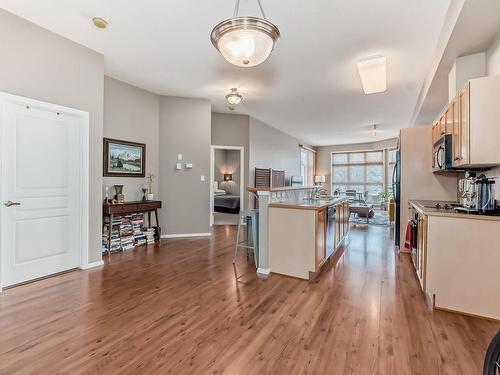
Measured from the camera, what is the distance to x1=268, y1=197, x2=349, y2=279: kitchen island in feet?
10.1

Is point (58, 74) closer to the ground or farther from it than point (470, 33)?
closer to the ground

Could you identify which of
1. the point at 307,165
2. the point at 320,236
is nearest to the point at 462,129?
the point at 320,236

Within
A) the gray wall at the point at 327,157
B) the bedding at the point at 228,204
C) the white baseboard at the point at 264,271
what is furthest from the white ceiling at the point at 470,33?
the gray wall at the point at 327,157

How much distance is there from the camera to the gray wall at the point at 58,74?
2.78 meters

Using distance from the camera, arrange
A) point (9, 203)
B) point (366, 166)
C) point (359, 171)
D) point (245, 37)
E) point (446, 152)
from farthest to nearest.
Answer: point (359, 171) < point (366, 166) < point (446, 152) < point (9, 203) < point (245, 37)

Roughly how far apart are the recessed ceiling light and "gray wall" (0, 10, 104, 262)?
69 centimetres

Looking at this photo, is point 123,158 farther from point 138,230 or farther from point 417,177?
point 417,177

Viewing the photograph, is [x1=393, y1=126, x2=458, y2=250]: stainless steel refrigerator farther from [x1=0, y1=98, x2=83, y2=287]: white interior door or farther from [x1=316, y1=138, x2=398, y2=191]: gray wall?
[x1=316, y1=138, x2=398, y2=191]: gray wall

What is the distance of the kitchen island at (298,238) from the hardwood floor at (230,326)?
0.55 feet

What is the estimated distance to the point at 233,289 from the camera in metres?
2.83

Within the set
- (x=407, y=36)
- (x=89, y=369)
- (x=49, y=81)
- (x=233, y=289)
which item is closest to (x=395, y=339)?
(x=233, y=289)

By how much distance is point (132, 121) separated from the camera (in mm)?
4703

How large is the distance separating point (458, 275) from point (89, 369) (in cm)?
298

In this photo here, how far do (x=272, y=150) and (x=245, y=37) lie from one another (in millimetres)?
6487
